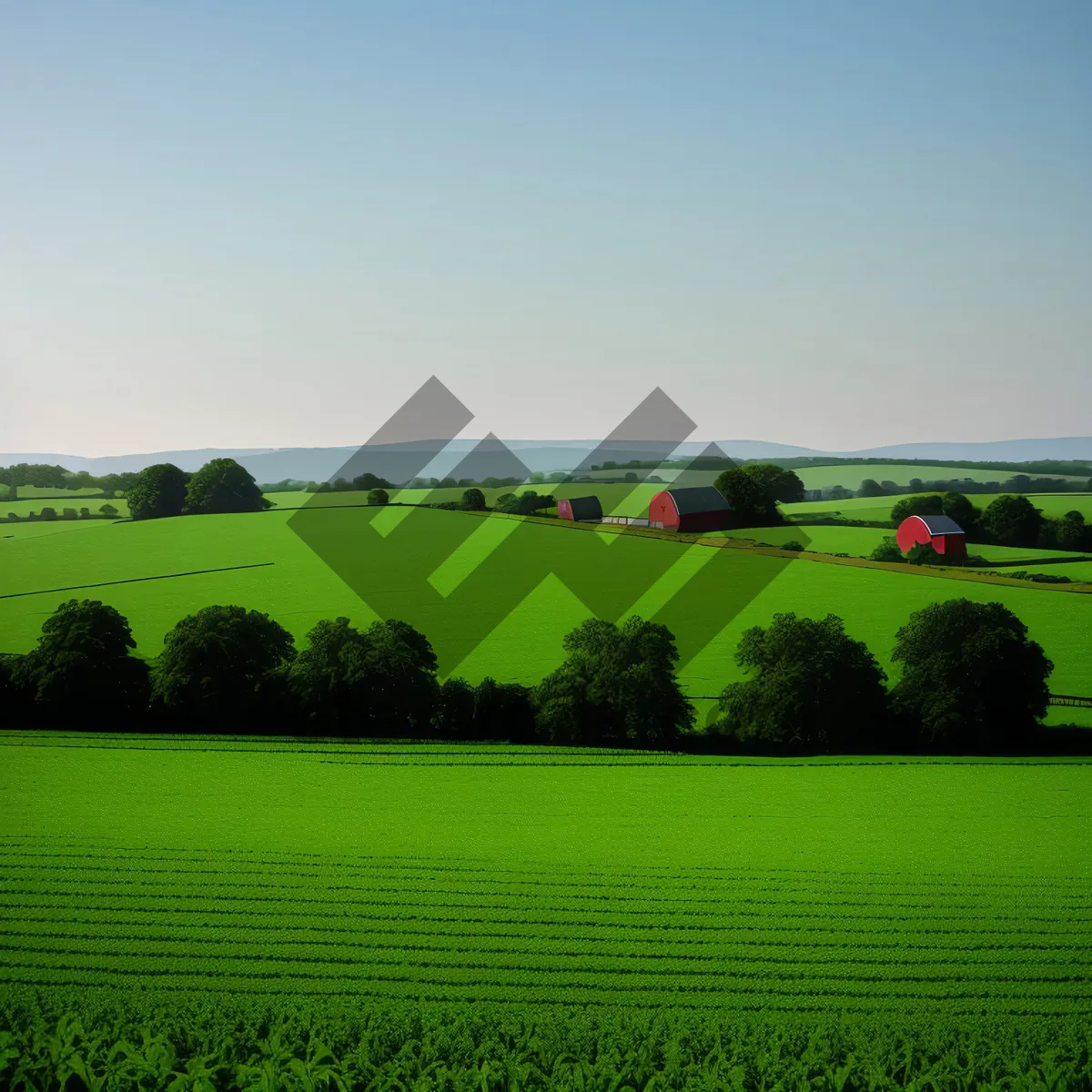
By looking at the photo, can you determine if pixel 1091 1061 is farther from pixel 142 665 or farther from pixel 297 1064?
pixel 142 665

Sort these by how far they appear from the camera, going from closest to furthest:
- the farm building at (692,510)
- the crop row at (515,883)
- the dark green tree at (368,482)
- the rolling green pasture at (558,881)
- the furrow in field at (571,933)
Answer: the rolling green pasture at (558,881)
the furrow in field at (571,933)
the crop row at (515,883)
the farm building at (692,510)
the dark green tree at (368,482)

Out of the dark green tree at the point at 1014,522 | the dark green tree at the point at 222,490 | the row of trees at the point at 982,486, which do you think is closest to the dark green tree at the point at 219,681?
the dark green tree at the point at 222,490

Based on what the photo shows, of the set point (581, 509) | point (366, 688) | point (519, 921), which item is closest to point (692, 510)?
point (581, 509)

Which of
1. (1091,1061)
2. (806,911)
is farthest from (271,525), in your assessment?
(1091,1061)

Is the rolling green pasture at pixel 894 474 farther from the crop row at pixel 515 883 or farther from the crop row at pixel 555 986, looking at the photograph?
the crop row at pixel 555 986

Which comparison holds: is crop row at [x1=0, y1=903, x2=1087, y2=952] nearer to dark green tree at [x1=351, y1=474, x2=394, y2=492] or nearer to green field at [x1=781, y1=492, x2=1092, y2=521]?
green field at [x1=781, y1=492, x2=1092, y2=521]
